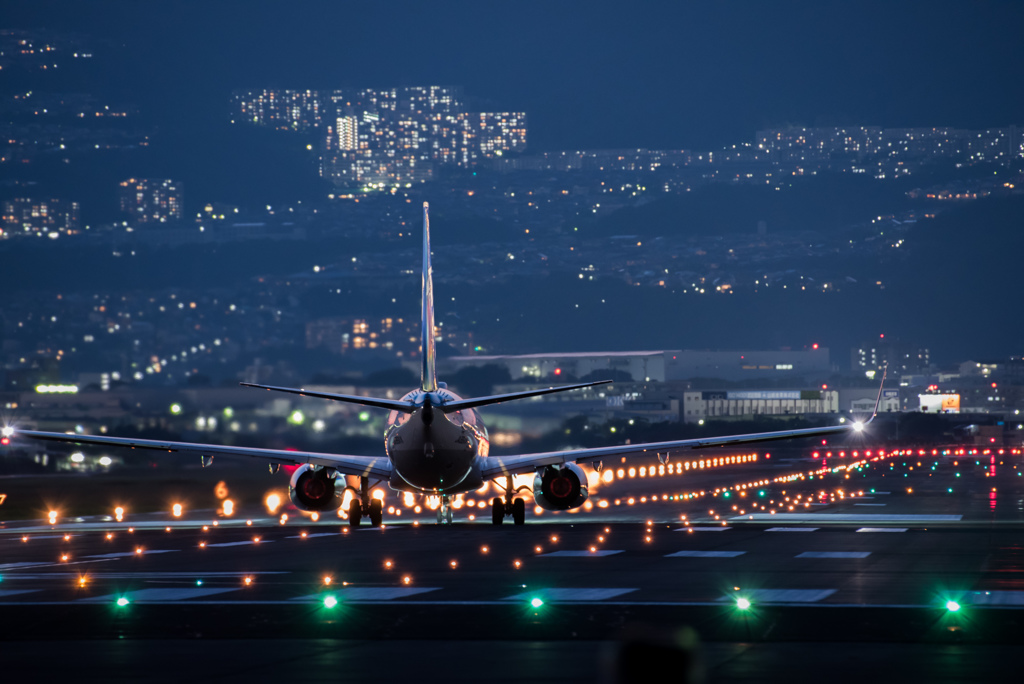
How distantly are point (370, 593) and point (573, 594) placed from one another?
3.72 meters

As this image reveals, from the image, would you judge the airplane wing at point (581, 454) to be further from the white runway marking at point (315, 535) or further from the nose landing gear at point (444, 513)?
the white runway marking at point (315, 535)

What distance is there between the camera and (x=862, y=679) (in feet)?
48.6

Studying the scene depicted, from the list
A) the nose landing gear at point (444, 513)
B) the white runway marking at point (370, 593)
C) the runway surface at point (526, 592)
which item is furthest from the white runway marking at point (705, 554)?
the nose landing gear at point (444, 513)

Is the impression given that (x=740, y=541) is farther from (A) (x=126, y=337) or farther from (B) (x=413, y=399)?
(A) (x=126, y=337)

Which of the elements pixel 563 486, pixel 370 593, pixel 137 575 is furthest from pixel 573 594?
pixel 563 486

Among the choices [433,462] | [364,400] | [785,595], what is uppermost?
[364,400]

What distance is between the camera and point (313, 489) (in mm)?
46938

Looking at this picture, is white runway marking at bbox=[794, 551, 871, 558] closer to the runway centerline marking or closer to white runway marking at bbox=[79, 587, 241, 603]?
white runway marking at bbox=[79, 587, 241, 603]

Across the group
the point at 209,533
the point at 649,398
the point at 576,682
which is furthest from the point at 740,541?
the point at 649,398

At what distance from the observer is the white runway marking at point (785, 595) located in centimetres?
2296

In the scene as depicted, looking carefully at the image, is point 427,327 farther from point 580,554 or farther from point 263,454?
point 580,554

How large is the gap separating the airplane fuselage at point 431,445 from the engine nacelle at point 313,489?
3.15m

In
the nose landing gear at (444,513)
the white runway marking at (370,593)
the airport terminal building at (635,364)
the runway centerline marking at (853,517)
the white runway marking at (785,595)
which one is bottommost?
the runway centerline marking at (853,517)

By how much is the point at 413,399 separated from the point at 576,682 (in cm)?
2854
